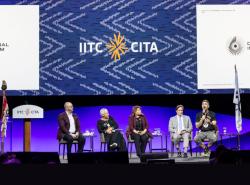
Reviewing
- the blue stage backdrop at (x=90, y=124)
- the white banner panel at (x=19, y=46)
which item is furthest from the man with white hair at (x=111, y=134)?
the white banner panel at (x=19, y=46)

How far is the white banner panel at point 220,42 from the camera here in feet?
29.7

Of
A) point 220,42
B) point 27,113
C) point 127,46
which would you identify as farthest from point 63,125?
point 220,42

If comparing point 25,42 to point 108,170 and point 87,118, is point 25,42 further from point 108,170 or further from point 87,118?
point 108,170

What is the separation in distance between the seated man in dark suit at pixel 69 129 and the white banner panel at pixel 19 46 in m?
0.90

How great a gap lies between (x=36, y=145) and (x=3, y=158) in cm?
675

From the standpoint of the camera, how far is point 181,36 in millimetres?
9133

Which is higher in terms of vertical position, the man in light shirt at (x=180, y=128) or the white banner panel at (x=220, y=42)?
the white banner panel at (x=220, y=42)

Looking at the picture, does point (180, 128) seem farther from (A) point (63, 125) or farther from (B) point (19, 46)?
(B) point (19, 46)

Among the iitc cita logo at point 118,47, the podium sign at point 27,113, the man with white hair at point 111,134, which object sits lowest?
the man with white hair at point 111,134

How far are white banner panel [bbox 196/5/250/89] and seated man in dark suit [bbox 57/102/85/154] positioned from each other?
2.35m

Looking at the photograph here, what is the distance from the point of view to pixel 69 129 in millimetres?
8469

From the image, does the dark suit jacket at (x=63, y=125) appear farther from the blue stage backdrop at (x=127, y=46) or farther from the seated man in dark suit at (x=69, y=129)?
the blue stage backdrop at (x=127, y=46)

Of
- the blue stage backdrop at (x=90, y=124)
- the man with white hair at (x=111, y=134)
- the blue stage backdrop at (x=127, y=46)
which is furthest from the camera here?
the blue stage backdrop at (x=90, y=124)

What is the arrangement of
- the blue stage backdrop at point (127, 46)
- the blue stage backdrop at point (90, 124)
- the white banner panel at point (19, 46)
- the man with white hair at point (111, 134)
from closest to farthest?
the man with white hair at point (111, 134) → the white banner panel at point (19, 46) → the blue stage backdrop at point (127, 46) → the blue stage backdrop at point (90, 124)
